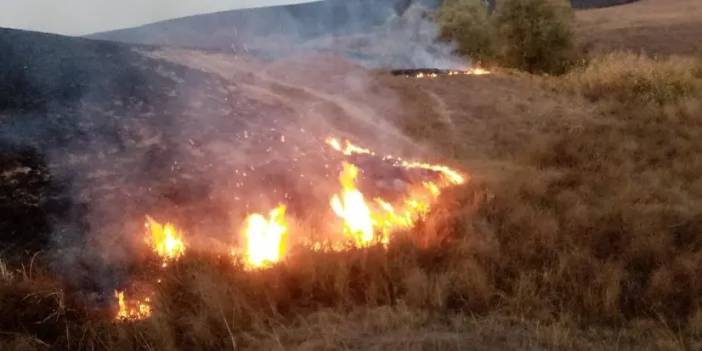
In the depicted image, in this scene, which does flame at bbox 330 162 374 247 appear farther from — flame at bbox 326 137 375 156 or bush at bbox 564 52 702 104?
bush at bbox 564 52 702 104

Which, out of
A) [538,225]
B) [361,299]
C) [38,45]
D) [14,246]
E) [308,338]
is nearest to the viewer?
[308,338]

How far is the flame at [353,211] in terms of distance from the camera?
521 cm

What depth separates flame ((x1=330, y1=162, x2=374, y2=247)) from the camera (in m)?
5.21

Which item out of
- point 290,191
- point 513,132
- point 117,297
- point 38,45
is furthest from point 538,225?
point 38,45

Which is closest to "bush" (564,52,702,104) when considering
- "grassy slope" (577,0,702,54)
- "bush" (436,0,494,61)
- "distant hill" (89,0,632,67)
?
"distant hill" (89,0,632,67)

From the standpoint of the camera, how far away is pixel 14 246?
15.1 ft

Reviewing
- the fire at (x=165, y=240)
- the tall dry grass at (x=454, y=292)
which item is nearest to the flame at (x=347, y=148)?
the tall dry grass at (x=454, y=292)

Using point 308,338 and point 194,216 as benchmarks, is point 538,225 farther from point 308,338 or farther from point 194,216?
point 194,216

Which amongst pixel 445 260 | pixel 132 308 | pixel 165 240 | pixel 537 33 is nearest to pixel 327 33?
pixel 537 33

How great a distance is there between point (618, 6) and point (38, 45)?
3914cm

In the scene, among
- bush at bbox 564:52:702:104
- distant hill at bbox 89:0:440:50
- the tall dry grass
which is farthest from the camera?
distant hill at bbox 89:0:440:50

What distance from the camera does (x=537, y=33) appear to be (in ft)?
59.4

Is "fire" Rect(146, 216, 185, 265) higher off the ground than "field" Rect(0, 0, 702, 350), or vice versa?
"fire" Rect(146, 216, 185, 265)

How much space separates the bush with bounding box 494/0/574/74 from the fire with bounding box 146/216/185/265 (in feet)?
49.4
